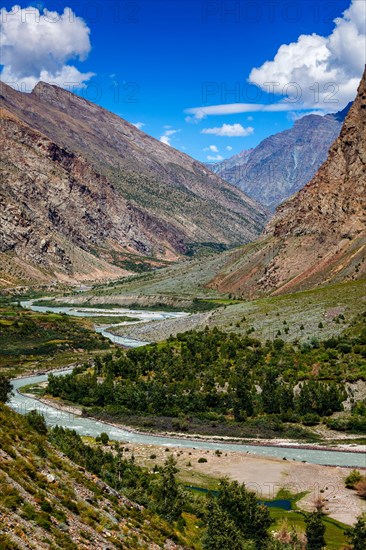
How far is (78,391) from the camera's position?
291 feet

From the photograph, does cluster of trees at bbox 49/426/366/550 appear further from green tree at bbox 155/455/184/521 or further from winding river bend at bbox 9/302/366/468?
winding river bend at bbox 9/302/366/468

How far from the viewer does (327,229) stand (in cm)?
16875

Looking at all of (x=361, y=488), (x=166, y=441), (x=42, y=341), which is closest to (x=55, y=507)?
(x=361, y=488)

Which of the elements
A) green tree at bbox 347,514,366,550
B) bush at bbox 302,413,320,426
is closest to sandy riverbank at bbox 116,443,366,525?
green tree at bbox 347,514,366,550

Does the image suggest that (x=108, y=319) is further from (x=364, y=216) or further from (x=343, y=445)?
(x=343, y=445)

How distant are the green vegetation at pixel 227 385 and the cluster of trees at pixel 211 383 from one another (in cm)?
13

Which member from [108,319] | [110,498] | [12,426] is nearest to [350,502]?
[110,498]

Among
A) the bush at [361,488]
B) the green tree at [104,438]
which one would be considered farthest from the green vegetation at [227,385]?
the bush at [361,488]

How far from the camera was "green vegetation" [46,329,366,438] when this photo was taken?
77.4 metres

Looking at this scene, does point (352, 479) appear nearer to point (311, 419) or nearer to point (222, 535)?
point (311, 419)

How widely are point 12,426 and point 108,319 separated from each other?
143597 millimetres

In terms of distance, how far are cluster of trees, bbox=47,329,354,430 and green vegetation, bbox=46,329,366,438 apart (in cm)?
13

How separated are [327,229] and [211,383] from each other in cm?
9239

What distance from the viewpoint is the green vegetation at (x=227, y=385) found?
77.4 metres
